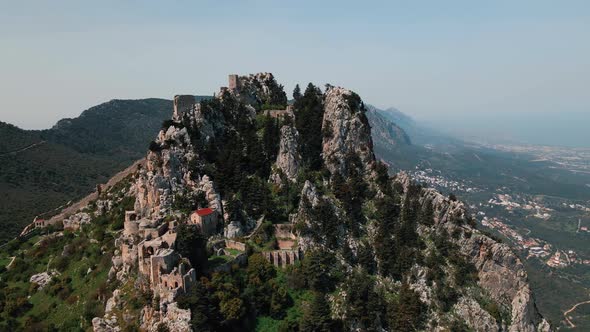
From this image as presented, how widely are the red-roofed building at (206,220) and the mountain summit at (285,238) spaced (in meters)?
0.18

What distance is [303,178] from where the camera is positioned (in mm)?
64250

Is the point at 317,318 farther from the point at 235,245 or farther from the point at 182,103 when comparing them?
the point at 182,103

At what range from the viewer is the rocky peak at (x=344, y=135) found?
67.2 metres

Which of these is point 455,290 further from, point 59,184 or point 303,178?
point 59,184

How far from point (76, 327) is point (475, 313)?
43.1 metres

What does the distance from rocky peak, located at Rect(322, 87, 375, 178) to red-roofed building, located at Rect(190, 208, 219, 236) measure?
19304mm

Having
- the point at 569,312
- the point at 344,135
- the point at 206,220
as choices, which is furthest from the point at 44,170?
the point at 569,312

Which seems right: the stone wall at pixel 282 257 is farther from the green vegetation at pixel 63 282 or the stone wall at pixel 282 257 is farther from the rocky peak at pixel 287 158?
the green vegetation at pixel 63 282

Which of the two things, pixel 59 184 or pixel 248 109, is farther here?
pixel 59 184

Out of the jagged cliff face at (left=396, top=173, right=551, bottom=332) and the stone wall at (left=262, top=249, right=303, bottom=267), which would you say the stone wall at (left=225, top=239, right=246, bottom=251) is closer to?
the stone wall at (left=262, top=249, right=303, bottom=267)

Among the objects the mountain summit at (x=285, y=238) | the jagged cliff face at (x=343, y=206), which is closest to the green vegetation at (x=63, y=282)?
the mountain summit at (x=285, y=238)

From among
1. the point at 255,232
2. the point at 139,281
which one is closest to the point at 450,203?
the point at 255,232

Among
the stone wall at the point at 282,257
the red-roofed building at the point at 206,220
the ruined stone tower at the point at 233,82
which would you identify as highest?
the ruined stone tower at the point at 233,82

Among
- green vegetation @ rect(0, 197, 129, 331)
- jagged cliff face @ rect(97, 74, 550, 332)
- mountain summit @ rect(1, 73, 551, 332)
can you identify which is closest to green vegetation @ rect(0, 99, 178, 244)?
green vegetation @ rect(0, 197, 129, 331)
